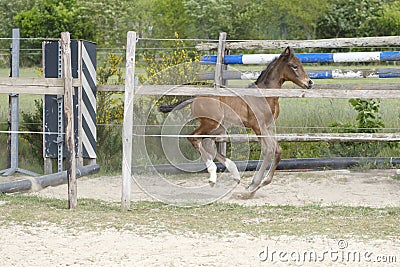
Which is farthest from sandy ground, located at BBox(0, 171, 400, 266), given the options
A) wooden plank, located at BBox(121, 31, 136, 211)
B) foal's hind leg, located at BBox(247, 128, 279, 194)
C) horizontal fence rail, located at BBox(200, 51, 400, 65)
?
horizontal fence rail, located at BBox(200, 51, 400, 65)

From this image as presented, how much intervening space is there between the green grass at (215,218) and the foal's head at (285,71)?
1.83 meters

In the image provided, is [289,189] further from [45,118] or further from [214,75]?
[45,118]

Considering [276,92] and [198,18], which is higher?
[198,18]

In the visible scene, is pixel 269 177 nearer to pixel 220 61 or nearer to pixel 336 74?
pixel 336 74

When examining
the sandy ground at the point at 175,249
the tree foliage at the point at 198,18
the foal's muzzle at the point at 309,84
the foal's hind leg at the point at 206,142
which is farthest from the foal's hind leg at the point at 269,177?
the tree foliage at the point at 198,18

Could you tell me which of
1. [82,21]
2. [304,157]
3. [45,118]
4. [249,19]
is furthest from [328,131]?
[249,19]

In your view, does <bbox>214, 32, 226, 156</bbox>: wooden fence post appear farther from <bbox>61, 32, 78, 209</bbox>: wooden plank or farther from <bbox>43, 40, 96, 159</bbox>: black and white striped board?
<bbox>61, 32, 78, 209</bbox>: wooden plank

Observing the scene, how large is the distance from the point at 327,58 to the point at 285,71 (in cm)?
157

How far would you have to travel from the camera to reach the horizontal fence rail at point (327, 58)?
10227 mm

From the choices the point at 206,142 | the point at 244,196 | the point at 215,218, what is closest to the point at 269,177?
the point at 244,196

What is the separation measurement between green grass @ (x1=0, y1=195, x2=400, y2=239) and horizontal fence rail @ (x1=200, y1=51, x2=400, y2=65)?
2937 millimetres

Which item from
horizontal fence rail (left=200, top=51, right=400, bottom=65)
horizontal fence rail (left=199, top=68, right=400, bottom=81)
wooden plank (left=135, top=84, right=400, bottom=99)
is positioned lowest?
wooden plank (left=135, top=84, right=400, bottom=99)

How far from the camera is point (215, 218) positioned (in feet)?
24.4

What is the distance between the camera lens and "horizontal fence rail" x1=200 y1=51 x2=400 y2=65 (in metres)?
10.2
